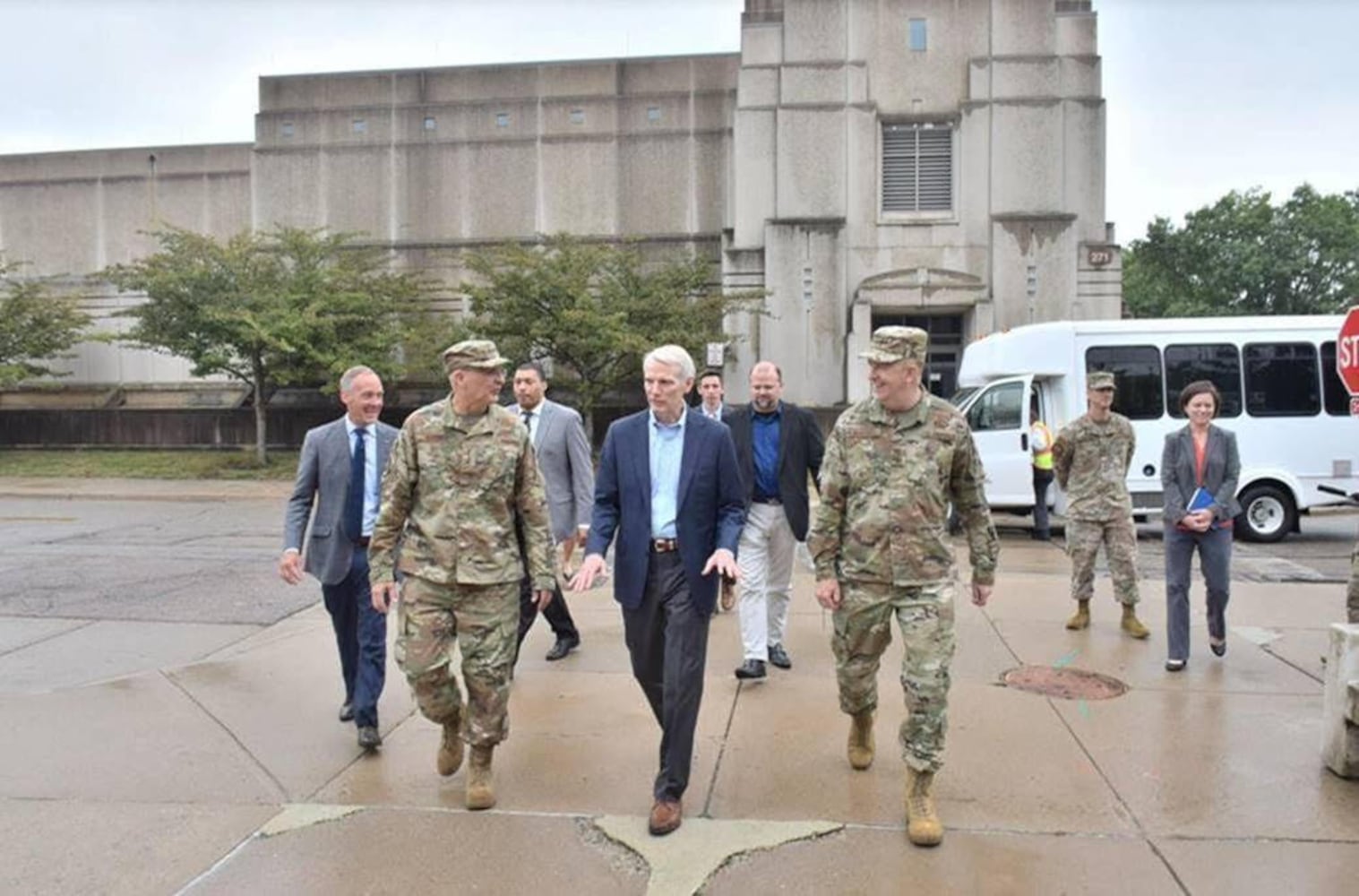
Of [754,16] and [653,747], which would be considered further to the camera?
[754,16]

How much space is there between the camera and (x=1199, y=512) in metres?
6.41

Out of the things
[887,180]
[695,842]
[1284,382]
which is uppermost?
[887,180]

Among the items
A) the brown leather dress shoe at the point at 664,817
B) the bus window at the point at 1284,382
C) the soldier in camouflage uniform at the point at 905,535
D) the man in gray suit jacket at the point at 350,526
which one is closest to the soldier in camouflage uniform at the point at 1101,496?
the soldier in camouflage uniform at the point at 905,535

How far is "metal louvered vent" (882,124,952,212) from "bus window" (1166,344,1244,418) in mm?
12279

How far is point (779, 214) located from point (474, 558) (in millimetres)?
21553

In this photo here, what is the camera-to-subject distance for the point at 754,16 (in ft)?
82.8

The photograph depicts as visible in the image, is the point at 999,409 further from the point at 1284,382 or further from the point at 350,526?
the point at 350,526

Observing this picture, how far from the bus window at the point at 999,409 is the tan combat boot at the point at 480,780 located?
10.6m

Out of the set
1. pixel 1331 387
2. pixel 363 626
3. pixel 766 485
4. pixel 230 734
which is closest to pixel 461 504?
pixel 363 626

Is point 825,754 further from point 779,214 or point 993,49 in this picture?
point 993,49

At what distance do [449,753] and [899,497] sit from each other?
2362 mm

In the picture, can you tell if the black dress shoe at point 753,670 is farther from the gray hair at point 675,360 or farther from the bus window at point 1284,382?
the bus window at point 1284,382

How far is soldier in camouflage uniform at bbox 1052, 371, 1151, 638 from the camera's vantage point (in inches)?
295

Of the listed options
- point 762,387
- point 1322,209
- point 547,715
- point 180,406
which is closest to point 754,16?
point 180,406
